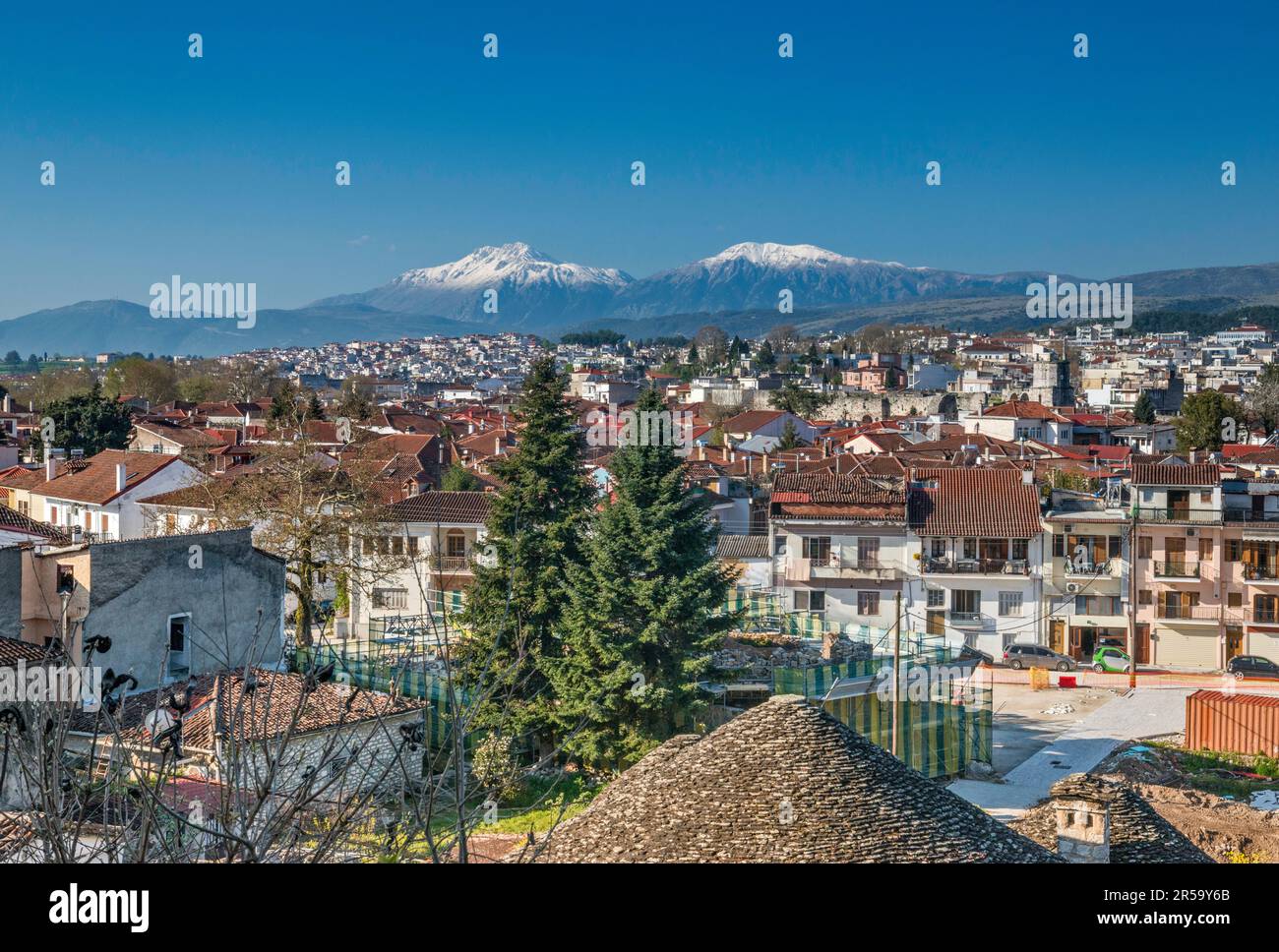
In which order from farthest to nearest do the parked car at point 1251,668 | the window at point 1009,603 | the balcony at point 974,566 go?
1. the window at point 1009,603
2. the balcony at point 974,566
3. the parked car at point 1251,668

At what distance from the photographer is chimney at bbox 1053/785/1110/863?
7.98 m

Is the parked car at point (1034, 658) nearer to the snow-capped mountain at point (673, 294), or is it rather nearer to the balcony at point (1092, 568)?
the balcony at point (1092, 568)

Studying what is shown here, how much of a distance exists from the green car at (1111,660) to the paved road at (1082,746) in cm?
172

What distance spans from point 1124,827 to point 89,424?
34577 mm

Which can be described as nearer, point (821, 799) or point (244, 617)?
point (821, 799)

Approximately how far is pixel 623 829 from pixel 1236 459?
30868mm

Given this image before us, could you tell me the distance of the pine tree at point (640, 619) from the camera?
14.6m

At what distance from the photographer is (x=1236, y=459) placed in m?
33.7

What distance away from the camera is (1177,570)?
2305 centimetres

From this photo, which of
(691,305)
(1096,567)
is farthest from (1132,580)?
(691,305)

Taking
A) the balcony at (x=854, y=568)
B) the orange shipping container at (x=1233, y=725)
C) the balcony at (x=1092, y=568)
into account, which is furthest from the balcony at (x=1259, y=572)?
the orange shipping container at (x=1233, y=725)

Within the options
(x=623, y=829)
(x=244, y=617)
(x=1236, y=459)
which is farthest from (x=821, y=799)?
(x=1236, y=459)

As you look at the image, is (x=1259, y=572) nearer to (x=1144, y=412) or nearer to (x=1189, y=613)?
(x=1189, y=613)
